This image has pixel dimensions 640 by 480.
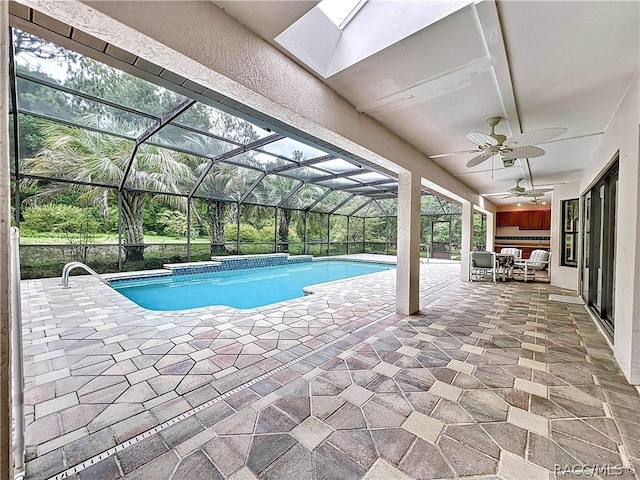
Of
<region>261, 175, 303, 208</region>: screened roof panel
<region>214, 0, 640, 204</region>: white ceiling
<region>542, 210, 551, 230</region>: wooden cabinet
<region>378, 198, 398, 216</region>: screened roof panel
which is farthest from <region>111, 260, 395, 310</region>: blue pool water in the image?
<region>542, 210, 551, 230</region>: wooden cabinet

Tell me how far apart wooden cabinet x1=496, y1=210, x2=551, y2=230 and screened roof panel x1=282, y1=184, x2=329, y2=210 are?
8.81 m

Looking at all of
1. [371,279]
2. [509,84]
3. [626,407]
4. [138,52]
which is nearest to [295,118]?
[138,52]

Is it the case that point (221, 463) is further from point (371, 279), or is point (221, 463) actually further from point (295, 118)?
point (371, 279)

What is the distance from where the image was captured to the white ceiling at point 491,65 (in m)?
1.86

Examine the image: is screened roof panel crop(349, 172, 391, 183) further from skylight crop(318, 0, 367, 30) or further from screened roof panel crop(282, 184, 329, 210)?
skylight crop(318, 0, 367, 30)

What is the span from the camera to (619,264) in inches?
111

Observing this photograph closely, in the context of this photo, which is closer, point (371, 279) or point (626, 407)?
point (626, 407)

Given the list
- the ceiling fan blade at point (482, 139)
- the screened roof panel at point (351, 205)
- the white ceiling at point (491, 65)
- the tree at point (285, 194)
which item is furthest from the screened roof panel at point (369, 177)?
the screened roof panel at point (351, 205)

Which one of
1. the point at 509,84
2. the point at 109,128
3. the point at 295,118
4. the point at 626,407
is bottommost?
the point at 626,407

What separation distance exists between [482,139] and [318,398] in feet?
11.0

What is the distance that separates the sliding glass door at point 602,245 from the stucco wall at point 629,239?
808mm

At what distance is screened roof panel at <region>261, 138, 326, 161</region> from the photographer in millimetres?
5945

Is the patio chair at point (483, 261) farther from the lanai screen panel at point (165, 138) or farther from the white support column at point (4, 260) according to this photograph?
the white support column at point (4, 260)

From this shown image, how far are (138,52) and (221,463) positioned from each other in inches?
96.0
